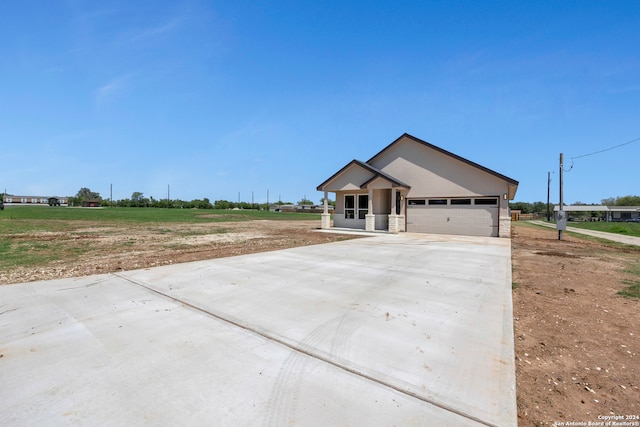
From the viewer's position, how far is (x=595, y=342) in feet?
12.0

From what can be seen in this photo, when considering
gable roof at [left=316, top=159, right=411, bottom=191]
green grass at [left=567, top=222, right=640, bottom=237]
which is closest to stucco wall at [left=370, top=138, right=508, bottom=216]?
gable roof at [left=316, top=159, right=411, bottom=191]

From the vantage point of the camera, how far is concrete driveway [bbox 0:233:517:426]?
91.3 inches

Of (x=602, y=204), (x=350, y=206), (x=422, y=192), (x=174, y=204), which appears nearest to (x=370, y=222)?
Answer: (x=350, y=206)

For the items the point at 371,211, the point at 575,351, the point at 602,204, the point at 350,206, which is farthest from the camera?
the point at 602,204

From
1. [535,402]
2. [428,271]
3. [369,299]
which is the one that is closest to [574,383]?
[535,402]

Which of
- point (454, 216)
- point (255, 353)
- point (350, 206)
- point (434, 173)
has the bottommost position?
point (255, 353)

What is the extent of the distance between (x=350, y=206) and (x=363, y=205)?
44.4 inches

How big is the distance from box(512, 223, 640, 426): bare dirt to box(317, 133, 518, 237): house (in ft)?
36.7

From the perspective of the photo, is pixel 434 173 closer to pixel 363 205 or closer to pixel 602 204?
pixel 363 205

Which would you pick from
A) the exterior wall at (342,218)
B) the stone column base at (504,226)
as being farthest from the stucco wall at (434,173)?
the exterior wall at (342,218)

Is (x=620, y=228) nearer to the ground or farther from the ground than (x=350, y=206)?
nearer to the ground

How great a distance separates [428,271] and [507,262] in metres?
3.43

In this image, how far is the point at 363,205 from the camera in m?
20.8

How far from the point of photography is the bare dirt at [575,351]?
8.14ft
